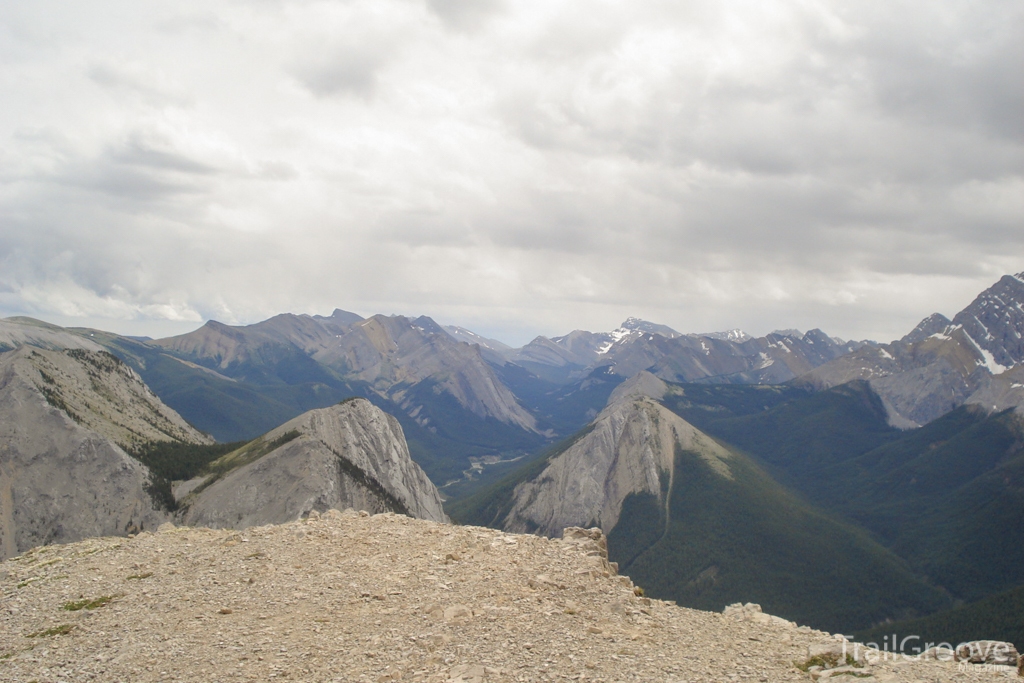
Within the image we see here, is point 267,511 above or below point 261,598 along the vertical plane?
below

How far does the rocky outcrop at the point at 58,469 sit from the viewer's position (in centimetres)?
11750

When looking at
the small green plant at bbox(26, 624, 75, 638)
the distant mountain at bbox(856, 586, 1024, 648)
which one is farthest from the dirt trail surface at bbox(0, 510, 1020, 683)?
the distant mountain at bbox(856, 586, 1024, 648)

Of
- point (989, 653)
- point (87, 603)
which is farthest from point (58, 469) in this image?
point (989, 653)

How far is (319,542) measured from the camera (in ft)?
128

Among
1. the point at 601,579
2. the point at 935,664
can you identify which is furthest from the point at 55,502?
the point at 935,664

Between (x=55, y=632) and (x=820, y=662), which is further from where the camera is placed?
(x=55, y=632)

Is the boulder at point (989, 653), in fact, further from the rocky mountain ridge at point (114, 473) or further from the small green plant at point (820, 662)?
the rocky mountain ridge at point (114, 473)

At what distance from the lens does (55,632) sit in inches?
1156

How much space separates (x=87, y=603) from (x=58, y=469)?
117 metres

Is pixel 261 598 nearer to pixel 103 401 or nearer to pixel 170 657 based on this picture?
pixel 170 657

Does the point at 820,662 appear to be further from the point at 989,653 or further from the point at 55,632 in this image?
the point at 55,632

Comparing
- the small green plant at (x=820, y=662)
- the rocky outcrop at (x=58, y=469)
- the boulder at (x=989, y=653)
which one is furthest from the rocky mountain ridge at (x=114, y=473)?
the boulder at (x=989, y=653)

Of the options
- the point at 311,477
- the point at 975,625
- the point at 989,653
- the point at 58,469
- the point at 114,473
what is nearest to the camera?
the point at 989,653

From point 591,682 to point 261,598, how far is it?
1818 cm
